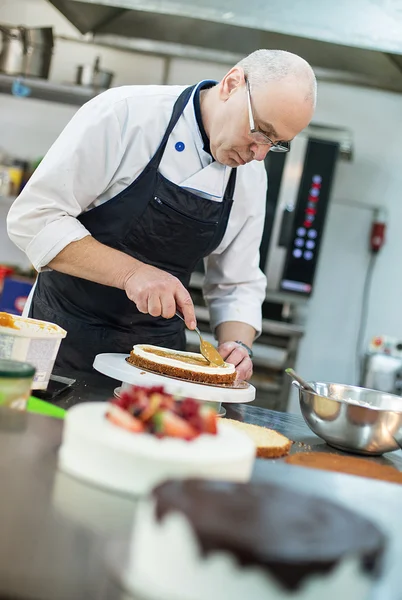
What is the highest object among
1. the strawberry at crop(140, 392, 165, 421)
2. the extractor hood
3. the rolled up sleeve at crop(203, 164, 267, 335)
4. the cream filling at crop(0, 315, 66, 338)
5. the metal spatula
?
the extractor hood

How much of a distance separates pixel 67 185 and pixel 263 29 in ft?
5.18

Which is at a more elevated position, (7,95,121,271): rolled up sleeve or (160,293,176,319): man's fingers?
(7,95,121,271): rolled up sleeve

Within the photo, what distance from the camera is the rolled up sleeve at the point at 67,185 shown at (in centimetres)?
179

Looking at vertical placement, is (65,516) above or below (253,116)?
below

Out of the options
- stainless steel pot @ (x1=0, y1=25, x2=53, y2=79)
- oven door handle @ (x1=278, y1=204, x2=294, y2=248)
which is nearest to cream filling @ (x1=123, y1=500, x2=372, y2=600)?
oven door handle @ (x1=278, y1=204, x2=294, y2=248)

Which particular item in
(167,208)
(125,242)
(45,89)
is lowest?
(125,242)

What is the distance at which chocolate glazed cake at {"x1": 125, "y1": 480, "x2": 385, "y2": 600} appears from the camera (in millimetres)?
593

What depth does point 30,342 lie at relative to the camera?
1315 mm

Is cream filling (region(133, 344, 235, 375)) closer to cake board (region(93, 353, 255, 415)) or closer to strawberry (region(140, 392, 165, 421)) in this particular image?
cake board (region(93, 353, 255, 415))

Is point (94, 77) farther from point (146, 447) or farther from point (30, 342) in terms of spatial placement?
point (146, 447)

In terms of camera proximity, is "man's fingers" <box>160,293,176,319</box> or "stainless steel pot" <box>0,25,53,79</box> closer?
"man's fingers" <box>160,293,176,319</box>

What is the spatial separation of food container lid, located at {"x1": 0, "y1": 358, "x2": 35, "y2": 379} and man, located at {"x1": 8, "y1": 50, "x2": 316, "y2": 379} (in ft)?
2.06

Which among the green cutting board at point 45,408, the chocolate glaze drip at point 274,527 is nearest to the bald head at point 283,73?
the green cutting board at point 45,408

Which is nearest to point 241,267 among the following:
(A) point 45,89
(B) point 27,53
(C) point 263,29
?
(C) point 263,29
